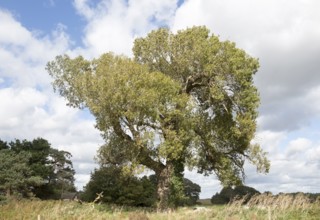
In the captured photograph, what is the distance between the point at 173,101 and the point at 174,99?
0.19 metres

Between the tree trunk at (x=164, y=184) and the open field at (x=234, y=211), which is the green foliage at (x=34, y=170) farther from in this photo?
the open field at (x=234, y=211)

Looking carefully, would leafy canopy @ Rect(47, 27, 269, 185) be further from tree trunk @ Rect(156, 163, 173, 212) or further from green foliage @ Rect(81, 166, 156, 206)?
green foliage @ Rect(81, 166, 156, 206)

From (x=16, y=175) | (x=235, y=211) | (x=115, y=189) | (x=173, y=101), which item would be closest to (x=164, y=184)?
(x=173, y=101)

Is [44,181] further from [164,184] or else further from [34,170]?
[164,184]

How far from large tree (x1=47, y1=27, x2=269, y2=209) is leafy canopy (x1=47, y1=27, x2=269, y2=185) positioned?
0.23ft

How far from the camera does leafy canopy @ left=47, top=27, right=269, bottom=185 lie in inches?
1113

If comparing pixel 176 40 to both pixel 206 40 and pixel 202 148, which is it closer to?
pixel 206 40

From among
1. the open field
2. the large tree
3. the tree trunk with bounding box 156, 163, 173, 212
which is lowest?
the open field

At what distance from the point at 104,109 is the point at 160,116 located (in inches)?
193

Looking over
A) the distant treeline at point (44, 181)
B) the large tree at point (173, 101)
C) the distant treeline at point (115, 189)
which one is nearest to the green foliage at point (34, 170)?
the distant treeline at point (44, 181)

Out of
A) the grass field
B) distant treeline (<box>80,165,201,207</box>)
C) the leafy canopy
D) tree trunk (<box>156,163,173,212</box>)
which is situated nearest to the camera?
the grass field

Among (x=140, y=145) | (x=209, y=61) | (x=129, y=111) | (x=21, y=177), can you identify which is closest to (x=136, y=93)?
(x=129, y=111)

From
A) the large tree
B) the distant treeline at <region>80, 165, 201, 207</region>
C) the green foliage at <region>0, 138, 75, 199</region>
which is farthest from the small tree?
the large tree

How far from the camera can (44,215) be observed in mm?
17703
